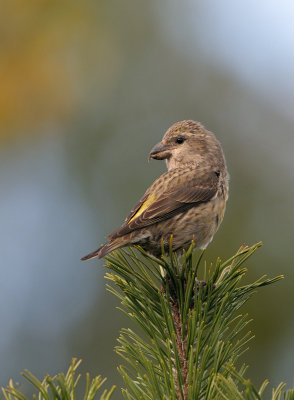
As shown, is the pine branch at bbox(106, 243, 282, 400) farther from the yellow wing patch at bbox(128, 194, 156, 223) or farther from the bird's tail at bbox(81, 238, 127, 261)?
the yellow wing patch at bbox(128, 194, 156, 223)

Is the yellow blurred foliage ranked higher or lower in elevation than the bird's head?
higher

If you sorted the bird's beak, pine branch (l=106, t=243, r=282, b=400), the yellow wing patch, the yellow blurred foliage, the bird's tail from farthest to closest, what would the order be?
the yellow blurred foliage
the bird's beak
the yellow wing patch
the bird's tail
pine branch (l=106, t=243, r=282, b=400)

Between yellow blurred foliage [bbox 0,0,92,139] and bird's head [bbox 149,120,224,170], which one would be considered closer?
bird's head [bbox 149,120,224,170]

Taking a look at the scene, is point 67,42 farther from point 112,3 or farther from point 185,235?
point 185,235

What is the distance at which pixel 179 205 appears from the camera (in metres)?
5.01

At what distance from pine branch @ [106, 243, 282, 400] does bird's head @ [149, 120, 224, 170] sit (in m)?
2.42

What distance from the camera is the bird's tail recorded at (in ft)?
13.0

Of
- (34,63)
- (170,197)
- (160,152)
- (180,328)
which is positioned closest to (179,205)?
(170,197)

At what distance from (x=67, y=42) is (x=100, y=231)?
3.43 meters

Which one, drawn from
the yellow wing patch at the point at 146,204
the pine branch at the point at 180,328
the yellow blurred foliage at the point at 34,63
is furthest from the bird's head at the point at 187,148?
the yellow blurred foliage at the point at 34,63

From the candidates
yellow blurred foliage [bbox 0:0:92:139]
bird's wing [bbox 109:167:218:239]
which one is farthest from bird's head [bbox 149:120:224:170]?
yellow blurred foliage [bbox 0:0:92:139]

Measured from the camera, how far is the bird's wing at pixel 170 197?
475cm

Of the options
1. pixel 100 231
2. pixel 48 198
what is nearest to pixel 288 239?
→ pixel 100 231

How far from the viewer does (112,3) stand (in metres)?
9.98
